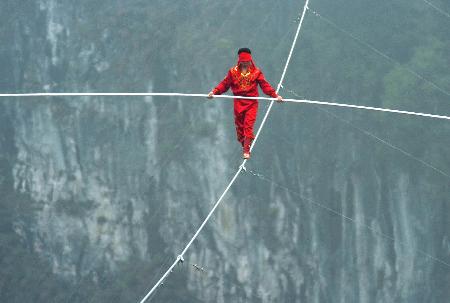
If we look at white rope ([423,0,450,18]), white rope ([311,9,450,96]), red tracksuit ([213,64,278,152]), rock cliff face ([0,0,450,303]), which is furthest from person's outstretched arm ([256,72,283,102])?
white rope ([423,0,450,18])

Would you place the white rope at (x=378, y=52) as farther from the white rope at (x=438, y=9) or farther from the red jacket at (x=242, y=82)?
the red jacket at (x=242, y=82)

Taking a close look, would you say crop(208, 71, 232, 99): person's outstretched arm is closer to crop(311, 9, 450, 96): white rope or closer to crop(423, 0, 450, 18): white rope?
crop(311, 9, 450, 96): white rope

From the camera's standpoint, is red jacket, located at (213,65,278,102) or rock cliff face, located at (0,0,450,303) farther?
rock cliff face, located at (0,0,450,303)

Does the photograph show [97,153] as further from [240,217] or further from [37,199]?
[240,217]

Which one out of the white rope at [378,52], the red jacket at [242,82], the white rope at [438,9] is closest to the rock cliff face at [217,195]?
the white rope at [378,52]

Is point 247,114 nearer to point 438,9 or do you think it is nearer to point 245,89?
point 245,89

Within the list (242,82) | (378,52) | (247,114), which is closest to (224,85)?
(242,82)

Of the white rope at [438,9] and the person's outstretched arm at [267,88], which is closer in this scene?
the person's outstretched arm at [267,88]

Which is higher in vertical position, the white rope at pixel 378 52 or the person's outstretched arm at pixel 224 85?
the white rope at pixel 378 52
